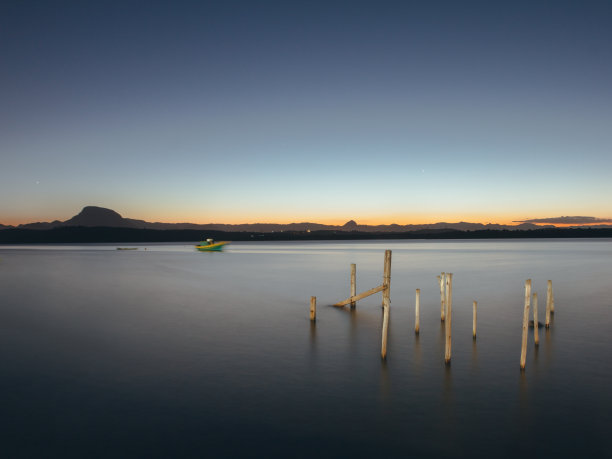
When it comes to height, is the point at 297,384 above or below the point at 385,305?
below

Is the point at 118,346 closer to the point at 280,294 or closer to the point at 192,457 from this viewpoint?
the point at 192,457

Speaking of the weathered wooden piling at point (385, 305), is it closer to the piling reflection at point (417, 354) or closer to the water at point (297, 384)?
the water at point (297, 384)

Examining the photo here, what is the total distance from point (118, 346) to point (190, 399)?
7.71m

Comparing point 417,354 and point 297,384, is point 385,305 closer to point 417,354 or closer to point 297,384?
point 417,354

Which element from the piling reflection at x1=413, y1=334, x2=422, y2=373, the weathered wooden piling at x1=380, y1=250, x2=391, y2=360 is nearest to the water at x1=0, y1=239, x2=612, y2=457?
the piling reflection at x1=413, y1=334, x2=422, y2=373

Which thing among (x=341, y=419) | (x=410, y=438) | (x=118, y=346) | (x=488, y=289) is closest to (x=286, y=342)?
(x=118, y=346)

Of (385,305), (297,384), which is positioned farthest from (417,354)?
(297,384)

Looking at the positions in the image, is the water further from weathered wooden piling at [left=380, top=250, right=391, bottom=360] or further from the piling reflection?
weathered wooden piling at [left=380, top=250, right=391, bottom=360]

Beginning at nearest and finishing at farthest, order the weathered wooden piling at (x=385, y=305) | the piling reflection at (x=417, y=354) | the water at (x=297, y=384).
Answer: the water at (x=297, y=384)
the weathered wooden piling at (x=385, y=305)
the piling reflection at (x=417, y=354)

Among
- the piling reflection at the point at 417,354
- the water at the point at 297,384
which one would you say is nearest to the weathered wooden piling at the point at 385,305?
the water at the point at 297,384

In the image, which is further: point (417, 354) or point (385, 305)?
point (417, 354)

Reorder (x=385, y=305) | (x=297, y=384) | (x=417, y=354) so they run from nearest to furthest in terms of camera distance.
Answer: (x=297, y=384) → (x=385, y=305) → (x=417, y=354)

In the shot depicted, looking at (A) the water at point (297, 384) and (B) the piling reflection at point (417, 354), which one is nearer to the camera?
(A) the water at point (297, 384)

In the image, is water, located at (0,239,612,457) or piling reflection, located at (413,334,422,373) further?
piling reflection, located at (413,334,422,373)
